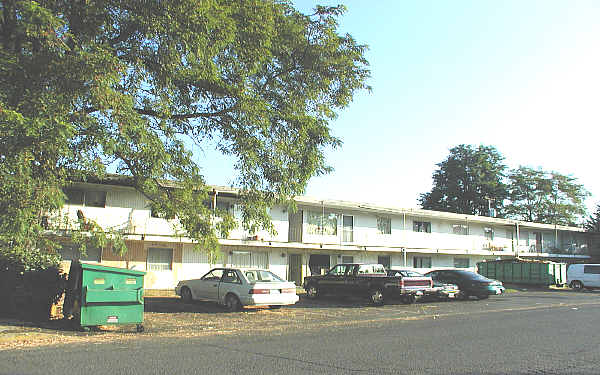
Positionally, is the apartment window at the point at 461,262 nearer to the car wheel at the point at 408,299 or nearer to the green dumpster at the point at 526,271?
the green dumpster at the point at 526,271

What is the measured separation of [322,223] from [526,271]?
50.2 feet

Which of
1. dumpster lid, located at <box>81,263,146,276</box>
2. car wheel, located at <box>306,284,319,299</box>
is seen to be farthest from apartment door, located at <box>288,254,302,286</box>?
dumpster lid, located at <box>81,263,146,276</box>

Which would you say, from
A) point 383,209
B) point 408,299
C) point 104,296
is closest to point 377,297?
point 408,299

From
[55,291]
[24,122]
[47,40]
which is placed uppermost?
[47,40]

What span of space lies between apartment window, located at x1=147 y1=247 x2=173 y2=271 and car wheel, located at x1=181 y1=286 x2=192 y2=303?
21.7 feet

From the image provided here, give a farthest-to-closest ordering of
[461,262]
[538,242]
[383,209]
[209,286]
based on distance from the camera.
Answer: [538,242]
[461,262]
[383,209]
[209,286]

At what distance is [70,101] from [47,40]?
4.18 ft

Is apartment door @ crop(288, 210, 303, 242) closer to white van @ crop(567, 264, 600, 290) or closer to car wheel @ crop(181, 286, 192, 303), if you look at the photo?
car wheel @ crop(181, 286, 192, 303)

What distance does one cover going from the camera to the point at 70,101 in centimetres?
1047

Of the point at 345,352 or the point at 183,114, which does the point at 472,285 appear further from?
the point at 345,352

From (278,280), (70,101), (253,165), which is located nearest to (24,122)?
(70,101)

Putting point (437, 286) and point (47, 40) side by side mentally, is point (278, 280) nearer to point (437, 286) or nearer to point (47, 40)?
point (437, 286)

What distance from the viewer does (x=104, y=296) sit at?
35.6ft

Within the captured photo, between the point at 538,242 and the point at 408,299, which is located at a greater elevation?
the point at 538,242
